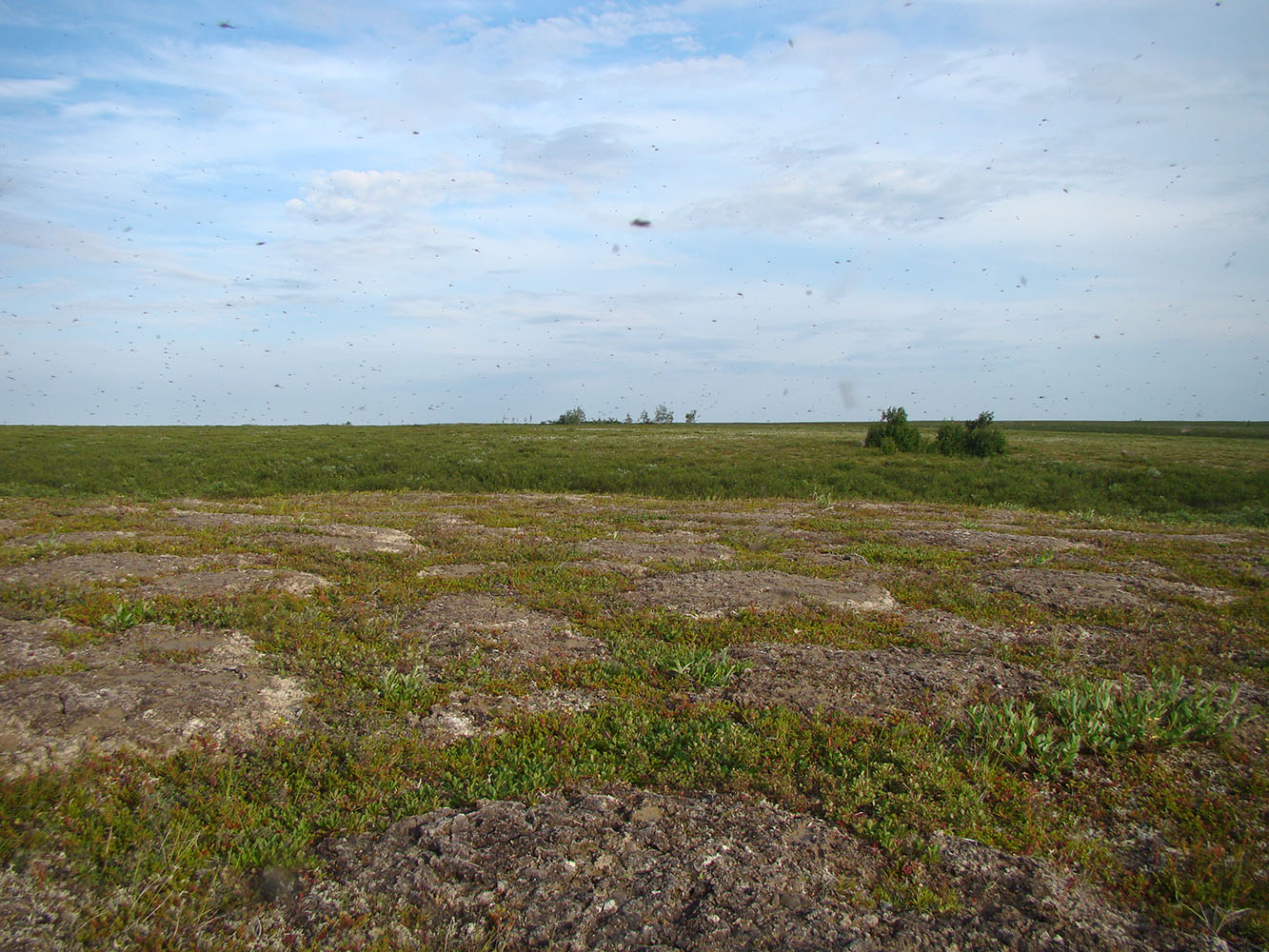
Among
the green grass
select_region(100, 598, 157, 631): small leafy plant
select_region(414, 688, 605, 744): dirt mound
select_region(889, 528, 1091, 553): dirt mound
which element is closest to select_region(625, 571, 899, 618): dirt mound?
select_region(414, 688, 605, 744): dirt mound

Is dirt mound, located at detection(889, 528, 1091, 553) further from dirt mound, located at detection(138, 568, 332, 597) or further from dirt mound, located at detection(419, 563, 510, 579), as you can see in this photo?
dirt mound, located at detection(138, 568, 332, 597)

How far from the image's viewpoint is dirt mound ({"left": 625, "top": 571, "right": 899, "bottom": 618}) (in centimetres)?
970

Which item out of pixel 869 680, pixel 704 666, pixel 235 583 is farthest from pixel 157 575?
pixel 869 680

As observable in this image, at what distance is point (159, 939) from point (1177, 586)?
13.4 meters

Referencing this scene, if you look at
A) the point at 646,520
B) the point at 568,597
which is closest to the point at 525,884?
the point at 568,597

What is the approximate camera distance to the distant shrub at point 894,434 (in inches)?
1956

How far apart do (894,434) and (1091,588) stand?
41.9m

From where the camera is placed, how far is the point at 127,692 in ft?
19.4

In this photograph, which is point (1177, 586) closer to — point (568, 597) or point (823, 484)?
point (568, 597)

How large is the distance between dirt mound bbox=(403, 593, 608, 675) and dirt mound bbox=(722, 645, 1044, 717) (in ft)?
6.08

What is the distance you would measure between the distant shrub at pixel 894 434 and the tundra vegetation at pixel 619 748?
37.8 metres

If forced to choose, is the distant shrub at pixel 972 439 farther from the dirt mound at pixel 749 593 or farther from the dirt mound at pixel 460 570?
the dirt mound at pixel 460 570

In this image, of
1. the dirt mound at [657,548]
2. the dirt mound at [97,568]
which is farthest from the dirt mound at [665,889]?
the dirt mound at [657,548]

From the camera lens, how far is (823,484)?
115 feet
